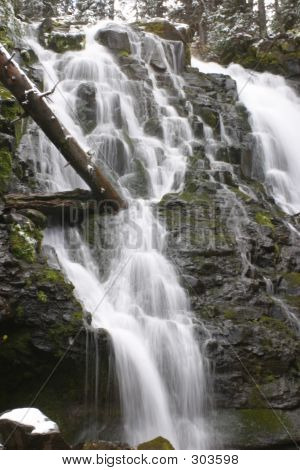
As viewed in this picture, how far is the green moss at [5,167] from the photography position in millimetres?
7812

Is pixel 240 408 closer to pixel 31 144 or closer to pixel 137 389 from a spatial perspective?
pixel 137 389

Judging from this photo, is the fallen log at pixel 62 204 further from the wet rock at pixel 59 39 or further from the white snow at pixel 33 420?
the wet rock at pixel 59 39

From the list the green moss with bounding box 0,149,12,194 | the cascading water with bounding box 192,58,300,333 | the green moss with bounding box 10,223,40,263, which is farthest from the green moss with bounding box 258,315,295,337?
the green moss with bounding box 0,149,12,194

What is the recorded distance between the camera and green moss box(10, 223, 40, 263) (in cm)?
586

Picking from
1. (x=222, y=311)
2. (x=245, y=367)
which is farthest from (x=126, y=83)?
(x=245, y=367)

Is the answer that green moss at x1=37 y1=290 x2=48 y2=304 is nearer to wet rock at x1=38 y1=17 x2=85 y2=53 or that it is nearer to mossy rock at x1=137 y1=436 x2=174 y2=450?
mossy rock at x1=137 y1=436 x2=174 y2=450

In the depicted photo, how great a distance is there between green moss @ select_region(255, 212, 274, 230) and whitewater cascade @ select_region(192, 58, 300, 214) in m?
1.67

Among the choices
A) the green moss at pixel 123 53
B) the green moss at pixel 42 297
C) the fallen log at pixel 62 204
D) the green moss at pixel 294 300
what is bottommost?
the green moss at pixel 294 300

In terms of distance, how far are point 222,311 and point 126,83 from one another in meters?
8.42

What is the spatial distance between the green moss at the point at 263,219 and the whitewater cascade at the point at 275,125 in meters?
1.67

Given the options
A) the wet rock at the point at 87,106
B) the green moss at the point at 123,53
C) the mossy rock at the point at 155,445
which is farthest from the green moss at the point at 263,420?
the green moss at the point at 123,53

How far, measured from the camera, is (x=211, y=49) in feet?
69.2

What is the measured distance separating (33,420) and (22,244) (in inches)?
106

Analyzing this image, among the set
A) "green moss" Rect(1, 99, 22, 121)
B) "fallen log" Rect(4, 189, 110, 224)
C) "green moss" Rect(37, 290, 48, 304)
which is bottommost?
"green moss" Rect(37, 290, 48, 304)
